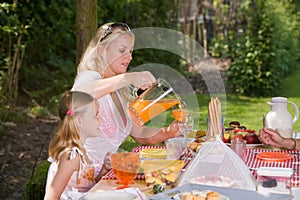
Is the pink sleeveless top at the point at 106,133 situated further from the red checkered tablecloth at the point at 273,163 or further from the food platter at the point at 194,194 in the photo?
the food platter at the point at 194,194

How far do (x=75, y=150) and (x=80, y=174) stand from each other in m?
0.11

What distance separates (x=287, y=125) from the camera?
271cm

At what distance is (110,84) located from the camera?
2158 mm

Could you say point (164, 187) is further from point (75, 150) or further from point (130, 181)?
point (75, 150)

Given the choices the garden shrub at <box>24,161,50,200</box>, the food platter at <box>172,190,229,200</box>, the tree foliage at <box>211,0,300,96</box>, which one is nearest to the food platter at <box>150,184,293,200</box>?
the food platter at <box>172,190,229,200</box>

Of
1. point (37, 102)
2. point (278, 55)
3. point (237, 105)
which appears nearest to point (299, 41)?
point (278, 55)

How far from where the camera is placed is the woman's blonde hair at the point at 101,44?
7.64ft

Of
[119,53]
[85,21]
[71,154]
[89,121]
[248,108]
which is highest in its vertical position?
[85,21]

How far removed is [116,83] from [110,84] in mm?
44

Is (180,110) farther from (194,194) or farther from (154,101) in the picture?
(194,194)

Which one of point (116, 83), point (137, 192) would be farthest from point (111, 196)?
point (116, 83)

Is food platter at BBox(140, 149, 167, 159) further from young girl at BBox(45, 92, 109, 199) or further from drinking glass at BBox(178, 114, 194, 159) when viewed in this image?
young girl at BBox(45, 92, 109, 199)

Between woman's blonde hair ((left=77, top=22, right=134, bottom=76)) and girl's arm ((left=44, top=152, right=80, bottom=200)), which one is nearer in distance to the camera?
girl's arm ((left=44, top=152, right=80, bottom=200))

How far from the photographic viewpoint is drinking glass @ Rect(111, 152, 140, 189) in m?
1.95
